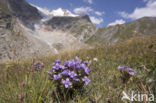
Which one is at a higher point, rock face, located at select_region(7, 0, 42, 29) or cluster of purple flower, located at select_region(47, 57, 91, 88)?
rock face, located at select_region(7, 0, 42, 29)

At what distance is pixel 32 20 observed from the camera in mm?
86188

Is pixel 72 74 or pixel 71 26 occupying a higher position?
pixel 71 26

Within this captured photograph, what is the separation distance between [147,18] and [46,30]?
6799 centimetres

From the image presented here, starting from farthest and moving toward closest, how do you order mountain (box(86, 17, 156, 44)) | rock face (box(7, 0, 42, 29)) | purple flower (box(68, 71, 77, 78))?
A: rock face (box(7, 0, 42, 29)) → mountain (box(86, 17, 156, 44)) → purple flower (box(68, 71, 77, 78))

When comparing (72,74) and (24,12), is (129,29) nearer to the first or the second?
(24,12)

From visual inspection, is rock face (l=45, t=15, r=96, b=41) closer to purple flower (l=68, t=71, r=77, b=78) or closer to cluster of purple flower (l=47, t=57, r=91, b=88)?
cluster of purple flower (l=47, t=57, r=91, b=88)

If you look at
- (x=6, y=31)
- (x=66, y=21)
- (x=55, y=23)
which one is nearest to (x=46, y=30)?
(x=55, y=23)

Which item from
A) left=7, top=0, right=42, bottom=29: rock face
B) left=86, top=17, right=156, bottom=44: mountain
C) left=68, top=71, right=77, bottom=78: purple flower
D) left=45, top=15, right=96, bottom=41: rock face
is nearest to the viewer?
left=68, top=71, right=77, bottom=78: purple flower

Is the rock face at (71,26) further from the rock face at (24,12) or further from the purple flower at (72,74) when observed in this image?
the purple flower at (72,74)

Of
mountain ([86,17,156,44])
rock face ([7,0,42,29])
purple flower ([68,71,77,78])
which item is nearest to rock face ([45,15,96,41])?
mountain ([86,17,156,44])

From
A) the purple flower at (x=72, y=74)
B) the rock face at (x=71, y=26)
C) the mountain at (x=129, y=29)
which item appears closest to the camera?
the purple flower at (x=72, y=74)

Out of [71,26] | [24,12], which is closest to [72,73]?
[71,26]

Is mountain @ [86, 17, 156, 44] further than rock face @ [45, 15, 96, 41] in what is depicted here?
No

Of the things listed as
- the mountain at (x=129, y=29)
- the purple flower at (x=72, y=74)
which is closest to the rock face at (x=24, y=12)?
the mountain at (x=129, y=29)
